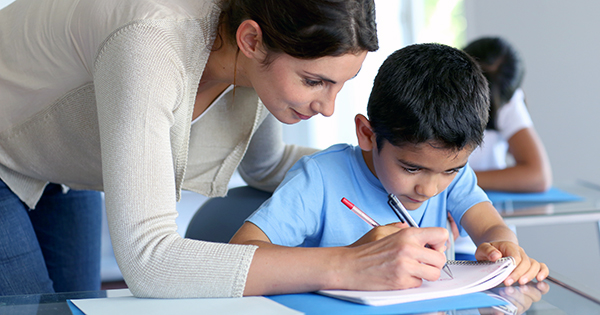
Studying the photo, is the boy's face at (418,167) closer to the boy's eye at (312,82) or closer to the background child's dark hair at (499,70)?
the boy's eye at (312,82)

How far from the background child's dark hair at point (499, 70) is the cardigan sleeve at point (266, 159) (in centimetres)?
98

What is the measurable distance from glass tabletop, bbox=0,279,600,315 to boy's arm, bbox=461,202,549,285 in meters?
0.02

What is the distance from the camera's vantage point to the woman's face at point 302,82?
0.84 m

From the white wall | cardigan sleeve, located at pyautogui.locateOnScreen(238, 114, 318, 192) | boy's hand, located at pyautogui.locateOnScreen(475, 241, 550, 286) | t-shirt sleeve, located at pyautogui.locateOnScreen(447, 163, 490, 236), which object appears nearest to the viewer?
boy's hand, located at pyautogui.locateOnScreen(475, 241, 550, 286)

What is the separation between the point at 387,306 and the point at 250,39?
19.1 inches

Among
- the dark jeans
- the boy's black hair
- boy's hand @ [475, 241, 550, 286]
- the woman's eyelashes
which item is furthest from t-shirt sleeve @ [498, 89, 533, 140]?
the dark jeans

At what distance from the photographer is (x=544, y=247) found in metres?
2.94

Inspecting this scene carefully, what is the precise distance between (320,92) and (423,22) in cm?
251

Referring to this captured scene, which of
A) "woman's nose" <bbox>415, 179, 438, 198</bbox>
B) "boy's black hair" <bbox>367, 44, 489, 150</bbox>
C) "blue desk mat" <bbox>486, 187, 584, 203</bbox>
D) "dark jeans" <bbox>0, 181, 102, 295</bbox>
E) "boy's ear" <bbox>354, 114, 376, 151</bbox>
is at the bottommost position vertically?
"blue desk mat" <bbox>486, 187, 584, 203</bbox>

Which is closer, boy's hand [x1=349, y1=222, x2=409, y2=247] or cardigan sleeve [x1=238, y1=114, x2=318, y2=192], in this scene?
boy's hand [x1=349, y1=222, x2=409, y2=247]

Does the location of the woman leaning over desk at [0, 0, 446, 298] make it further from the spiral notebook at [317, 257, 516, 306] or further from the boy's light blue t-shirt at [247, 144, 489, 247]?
the boy's light blue t-shirt at [247, 144, 489, 247]

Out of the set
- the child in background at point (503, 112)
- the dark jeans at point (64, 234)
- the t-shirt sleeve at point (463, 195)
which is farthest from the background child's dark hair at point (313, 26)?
the child in background at point (503, 112)

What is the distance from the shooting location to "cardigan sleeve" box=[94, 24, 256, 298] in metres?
0.70

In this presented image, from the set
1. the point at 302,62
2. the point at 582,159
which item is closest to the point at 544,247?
the point at 582,159
